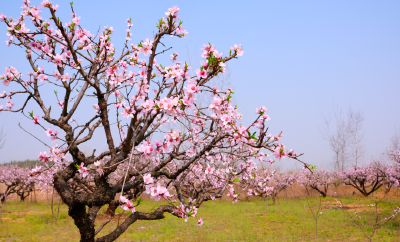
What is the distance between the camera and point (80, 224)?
148 inches

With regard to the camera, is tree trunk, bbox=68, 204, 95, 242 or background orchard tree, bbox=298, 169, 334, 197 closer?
tree trunk, bbox=68, 204, 95, 242

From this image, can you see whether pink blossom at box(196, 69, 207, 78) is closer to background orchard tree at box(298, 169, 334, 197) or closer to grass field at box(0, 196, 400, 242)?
grass field at box(0, 196, 400, 242)

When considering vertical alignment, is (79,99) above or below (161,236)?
above

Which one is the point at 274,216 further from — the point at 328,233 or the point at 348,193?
the point at 348,193

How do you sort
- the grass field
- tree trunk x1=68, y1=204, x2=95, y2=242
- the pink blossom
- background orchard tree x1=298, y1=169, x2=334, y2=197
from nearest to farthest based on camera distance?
the pink blossom → tree trunk x1=68, y1=204, x2=95, y2=242 → the grass field → background orchard tree x1=298, y1=169, x2=334, y2=197

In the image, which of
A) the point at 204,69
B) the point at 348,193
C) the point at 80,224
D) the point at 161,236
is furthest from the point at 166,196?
the point at 348,193

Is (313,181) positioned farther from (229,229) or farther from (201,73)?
(201,73)

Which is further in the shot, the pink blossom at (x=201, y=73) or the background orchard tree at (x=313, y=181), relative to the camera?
the background orchard tree at (x=313, y=181)

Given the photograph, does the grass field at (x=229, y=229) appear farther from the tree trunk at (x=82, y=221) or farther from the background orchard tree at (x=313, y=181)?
the background orchard tree at (x=313, y=181)

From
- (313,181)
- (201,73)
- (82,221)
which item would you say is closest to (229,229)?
(82,221)

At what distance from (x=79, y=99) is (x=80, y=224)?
6.07 ft

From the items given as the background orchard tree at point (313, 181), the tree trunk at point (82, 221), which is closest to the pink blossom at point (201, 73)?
the tree trunk at point (82, 221)

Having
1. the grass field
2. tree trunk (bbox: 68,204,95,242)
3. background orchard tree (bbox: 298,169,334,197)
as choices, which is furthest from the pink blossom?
background orchard tree (bbox: 298,169,334,197)

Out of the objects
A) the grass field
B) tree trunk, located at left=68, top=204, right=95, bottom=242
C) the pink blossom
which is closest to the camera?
the pink blossom
